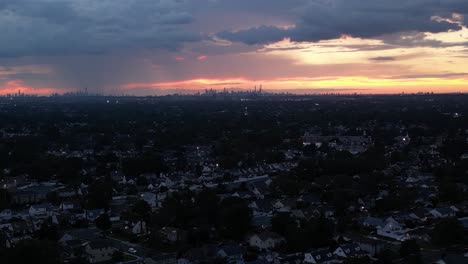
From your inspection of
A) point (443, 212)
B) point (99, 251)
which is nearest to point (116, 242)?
point (99, 251)

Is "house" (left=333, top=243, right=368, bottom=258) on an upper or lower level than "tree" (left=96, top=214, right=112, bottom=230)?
upper

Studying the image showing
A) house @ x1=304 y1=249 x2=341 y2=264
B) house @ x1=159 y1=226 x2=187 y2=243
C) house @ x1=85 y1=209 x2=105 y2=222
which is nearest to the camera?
house @ x1=304 y1=249 x2=341 y2=264

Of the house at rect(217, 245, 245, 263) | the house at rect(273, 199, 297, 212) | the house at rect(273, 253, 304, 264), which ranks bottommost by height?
the house at rect(273, 199, 297, 212)

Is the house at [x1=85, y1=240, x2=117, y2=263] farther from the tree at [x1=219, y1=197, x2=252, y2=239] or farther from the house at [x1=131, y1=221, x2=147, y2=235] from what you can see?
the tree at [x1=219, y1=197, x2=252, y2=239]

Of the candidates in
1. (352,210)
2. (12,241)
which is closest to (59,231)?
(12,241)

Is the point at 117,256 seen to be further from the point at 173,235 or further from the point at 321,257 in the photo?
the point at 321,257

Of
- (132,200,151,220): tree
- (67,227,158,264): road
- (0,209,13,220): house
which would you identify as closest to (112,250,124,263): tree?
(67,227,158,264): road

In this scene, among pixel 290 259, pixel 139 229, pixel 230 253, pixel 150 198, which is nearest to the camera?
pixel 290 259
